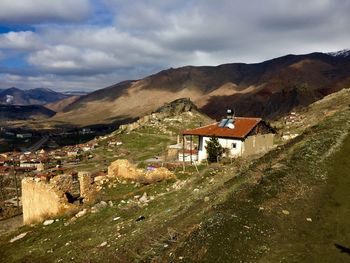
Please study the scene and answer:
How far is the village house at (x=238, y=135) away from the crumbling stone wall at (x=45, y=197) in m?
21.3

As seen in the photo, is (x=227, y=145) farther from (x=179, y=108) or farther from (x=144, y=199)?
(x=179, y=108)

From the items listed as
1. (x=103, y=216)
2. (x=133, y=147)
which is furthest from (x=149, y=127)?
(x=103, y=216)

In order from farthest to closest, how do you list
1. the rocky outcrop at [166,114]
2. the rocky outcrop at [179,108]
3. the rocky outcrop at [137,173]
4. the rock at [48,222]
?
1. the rocky outcrop at [179,108]
2. the rocky outcrop at [166,114]
3. the rocky outcrop at [137,173]
4. the rock at [48,222]

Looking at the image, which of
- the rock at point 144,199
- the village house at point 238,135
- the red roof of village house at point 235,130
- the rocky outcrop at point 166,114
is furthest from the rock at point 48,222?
the rocky outcrop at point 166,114

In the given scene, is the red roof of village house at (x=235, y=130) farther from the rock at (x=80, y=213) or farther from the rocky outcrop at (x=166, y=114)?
the rocky outcrop at (x=166, y=114)

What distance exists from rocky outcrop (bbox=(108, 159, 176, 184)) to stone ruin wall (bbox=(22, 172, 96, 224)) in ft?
13.6

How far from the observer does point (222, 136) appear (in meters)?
Result: 48.4

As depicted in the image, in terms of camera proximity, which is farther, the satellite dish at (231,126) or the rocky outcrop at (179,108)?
the rocky outcrop at (179,108)

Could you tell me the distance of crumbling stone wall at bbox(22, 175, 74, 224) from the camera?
2983 cm

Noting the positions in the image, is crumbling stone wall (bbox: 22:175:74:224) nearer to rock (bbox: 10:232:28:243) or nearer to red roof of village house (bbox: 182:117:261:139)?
rock (bbox: 10:232:28:243)

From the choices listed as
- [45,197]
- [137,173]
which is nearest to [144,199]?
[45,197]

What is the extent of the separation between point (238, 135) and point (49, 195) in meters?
23.9

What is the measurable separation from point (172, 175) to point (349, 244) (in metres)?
20.5

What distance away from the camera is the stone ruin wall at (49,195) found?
2984 centimetres
